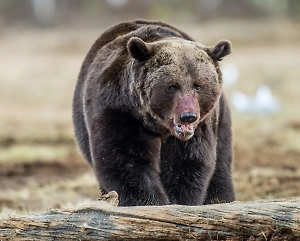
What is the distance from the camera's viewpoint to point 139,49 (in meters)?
5.43

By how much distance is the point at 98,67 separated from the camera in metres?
6.46

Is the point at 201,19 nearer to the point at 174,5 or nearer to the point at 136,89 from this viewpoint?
the point at 174,5

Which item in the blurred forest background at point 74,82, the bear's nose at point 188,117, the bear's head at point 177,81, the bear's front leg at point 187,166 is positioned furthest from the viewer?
the blurred forest background at point 74,82

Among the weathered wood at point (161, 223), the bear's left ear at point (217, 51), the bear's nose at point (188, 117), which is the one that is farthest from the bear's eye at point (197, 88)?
the weathered wood at point (161, 223)

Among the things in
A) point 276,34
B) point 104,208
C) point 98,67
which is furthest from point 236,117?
point 276,34

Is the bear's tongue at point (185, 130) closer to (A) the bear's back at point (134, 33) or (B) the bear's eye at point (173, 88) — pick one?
(B) the bear's eye at point (173, 88)

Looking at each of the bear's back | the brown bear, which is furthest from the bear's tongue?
the bear's back

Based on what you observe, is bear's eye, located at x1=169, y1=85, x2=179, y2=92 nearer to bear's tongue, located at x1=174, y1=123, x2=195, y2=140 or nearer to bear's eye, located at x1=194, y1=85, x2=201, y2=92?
bear's eye, located at x1=194, y1=85, x2=201, y2=92

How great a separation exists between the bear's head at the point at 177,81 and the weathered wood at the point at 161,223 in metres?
1.04

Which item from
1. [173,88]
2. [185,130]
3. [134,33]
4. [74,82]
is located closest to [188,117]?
[185,130]

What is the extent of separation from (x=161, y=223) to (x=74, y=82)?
20.6 metres

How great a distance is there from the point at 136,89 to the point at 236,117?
12.8m

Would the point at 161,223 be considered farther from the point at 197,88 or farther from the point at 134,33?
the point at 134,33

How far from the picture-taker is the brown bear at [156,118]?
5.29m
